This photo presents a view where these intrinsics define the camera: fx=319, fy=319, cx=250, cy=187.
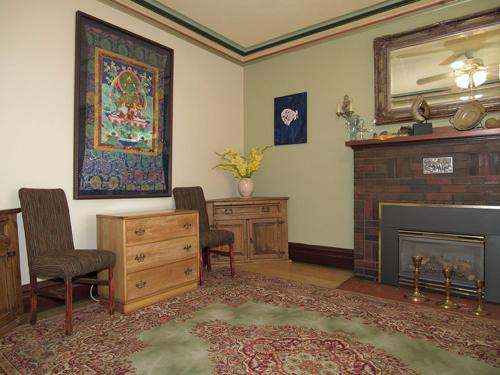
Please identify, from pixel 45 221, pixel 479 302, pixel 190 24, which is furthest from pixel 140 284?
pixel 190 24

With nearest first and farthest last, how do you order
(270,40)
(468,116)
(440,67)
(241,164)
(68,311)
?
→ (68,311)
(468,116)
(440,67)
(270,40)
(241,164)

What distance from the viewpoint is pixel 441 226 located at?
3.03 meters

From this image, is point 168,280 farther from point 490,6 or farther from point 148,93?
point 490,6

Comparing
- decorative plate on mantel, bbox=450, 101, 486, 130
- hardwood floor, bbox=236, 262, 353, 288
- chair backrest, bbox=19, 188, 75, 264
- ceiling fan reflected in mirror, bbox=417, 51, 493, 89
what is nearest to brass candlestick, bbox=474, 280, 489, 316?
hardwood floor, bbox=236, 262, 353, 288

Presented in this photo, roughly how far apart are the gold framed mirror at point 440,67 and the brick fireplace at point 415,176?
38cm

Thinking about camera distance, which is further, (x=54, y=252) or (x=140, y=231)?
(x=140, y=231)

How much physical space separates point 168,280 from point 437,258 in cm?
258

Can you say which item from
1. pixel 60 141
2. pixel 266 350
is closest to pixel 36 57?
pixel 60 141

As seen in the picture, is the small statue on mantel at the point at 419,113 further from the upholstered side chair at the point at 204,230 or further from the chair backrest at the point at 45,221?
the chair backrest at the point at 45,221

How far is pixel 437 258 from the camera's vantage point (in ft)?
10.2

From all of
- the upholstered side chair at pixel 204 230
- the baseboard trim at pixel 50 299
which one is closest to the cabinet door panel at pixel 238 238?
the upholstered side chair at pixel 204 230

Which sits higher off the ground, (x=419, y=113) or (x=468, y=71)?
(x=468, y=71)

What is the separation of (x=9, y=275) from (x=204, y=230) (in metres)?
1.85

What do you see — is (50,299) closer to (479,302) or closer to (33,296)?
(33,296)
